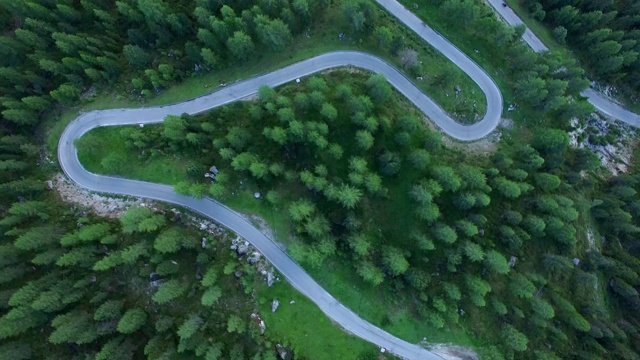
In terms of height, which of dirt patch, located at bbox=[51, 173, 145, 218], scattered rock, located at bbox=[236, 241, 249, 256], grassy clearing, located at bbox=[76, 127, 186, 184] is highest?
grassy clearing, located at bbox=[76, 127, 186, 184]

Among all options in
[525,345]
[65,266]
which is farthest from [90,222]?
[525,345]

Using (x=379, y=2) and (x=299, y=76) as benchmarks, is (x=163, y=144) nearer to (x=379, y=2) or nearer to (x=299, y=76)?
(x=299, y=76)

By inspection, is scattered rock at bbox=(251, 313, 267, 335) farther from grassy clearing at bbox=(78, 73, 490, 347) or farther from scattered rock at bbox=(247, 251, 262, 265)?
grassy clearing at bbox=(78, 73, 490, 347)

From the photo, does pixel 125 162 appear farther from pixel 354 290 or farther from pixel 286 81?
pixel 354 290

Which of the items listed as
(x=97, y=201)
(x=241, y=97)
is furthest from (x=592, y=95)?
(x=97, y=201)

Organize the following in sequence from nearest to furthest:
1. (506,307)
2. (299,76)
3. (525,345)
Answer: (525,345) → (506,307) → (299,76)

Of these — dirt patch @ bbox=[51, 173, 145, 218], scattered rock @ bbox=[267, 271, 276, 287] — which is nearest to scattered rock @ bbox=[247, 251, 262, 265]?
scattered rock @ bbox=[267, 271, 276, 287]
